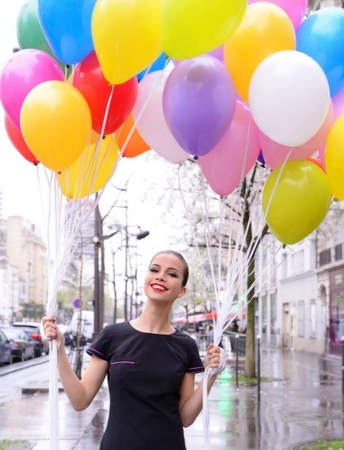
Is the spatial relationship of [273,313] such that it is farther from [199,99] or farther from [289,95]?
[289,95]

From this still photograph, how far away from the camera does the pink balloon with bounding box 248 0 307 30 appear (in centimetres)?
434

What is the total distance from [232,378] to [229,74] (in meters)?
14.9

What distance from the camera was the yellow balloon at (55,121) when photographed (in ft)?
12.8

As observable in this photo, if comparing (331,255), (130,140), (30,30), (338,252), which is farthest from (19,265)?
(30,30)

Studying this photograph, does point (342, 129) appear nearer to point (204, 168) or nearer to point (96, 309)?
point (204, 168)

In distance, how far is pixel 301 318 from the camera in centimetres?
4178

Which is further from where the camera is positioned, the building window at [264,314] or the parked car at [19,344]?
the building window at [264,314]

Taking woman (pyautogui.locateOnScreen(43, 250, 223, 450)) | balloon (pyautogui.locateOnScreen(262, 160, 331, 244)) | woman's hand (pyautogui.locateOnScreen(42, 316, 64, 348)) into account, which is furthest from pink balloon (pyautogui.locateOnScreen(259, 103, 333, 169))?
woman's hand (pyautogui.locateOnScreen(42, 316, 64, 348))

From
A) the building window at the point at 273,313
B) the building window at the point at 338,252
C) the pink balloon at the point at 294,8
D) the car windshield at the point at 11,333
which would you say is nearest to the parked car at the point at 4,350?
the car windshield at the point at 11,333

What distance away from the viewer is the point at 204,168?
466 centimetres

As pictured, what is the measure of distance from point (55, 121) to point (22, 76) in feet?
1.50

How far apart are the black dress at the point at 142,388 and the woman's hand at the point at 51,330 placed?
0.58 ft

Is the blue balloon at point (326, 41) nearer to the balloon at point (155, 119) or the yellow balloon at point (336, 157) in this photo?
the yellow balloon at point (336, 157)

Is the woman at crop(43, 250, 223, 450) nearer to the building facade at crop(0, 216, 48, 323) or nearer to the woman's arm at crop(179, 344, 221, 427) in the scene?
the woman's arm at crop(179, 344, 221, 427)
